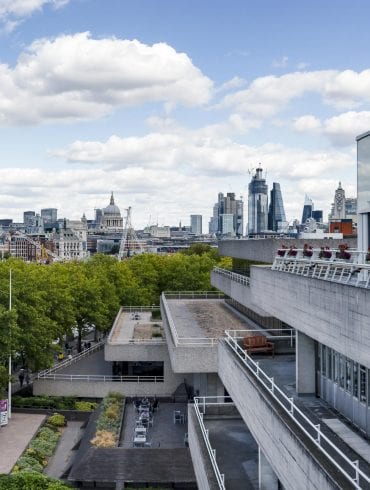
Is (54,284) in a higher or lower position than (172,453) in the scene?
higher

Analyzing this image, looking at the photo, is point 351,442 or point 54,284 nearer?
point 351,442

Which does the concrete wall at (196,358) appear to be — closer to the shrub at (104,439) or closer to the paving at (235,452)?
the paving at (235,452)

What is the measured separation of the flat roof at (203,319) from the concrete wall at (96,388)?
5.13 meters

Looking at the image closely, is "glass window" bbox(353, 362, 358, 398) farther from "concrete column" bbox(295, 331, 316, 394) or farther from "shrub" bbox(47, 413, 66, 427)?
"shrub" bbox(47, 413, 66, 427)

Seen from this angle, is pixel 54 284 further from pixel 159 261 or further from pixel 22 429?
pixel 159 261

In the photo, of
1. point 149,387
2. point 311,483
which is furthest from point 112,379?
point 311,483

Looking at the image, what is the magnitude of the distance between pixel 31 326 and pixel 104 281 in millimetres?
22884

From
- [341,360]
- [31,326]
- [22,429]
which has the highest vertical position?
[341,360]

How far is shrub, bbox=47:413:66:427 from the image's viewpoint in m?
42.8

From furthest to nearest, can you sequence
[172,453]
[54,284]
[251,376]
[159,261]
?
[159,261] → [54,284] → [172,453] → [251,376]

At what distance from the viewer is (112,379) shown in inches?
1967

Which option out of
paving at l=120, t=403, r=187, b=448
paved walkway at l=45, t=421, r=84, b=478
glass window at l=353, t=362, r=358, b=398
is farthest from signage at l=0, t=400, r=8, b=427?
glass window at l=353, t=362, r=358, b=398

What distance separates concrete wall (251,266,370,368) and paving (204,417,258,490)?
216 inches

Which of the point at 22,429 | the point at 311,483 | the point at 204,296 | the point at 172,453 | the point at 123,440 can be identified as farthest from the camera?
the point at 204,296
